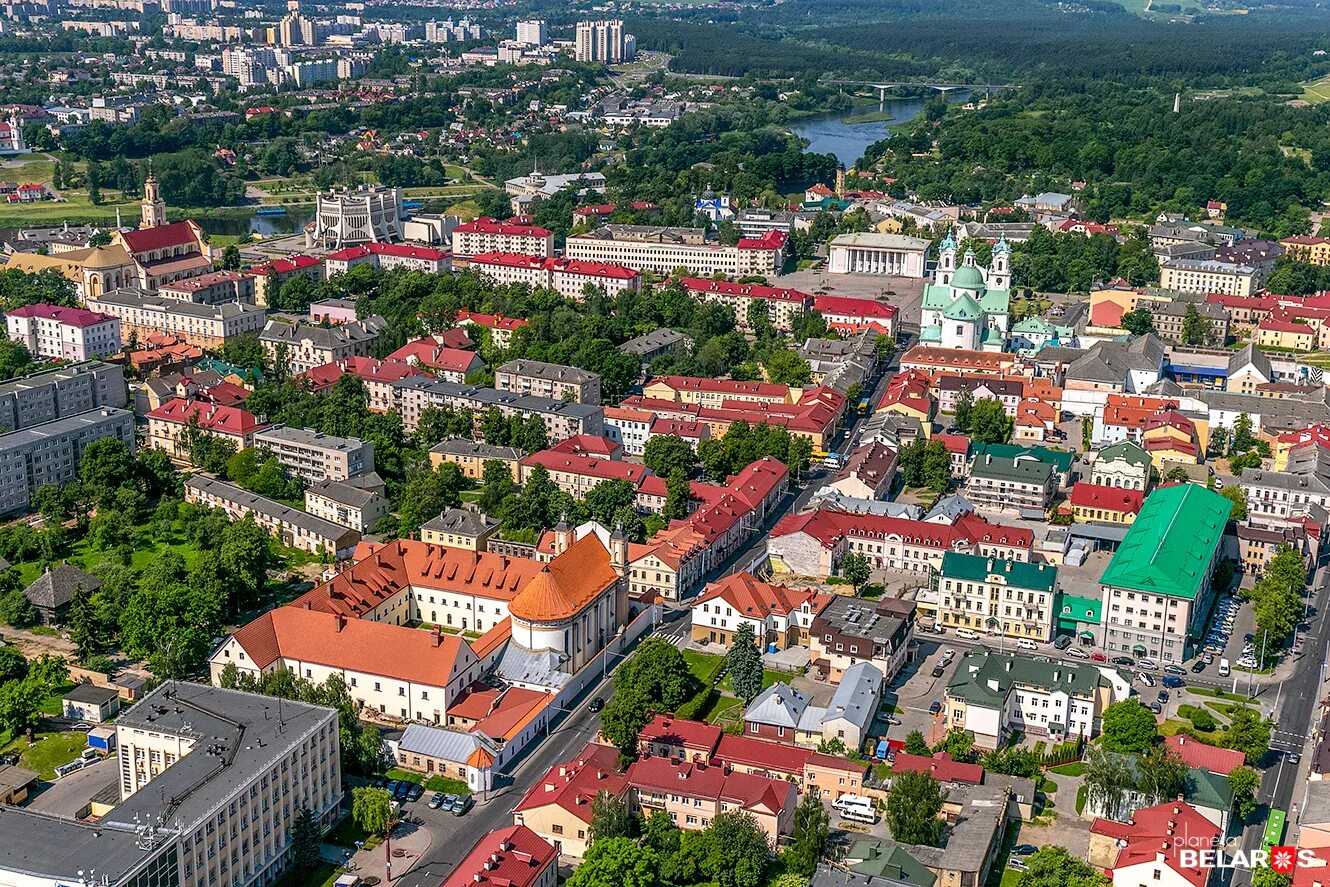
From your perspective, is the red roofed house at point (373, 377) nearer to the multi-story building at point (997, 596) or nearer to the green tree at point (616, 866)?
the multi-story building at point (997, 596)

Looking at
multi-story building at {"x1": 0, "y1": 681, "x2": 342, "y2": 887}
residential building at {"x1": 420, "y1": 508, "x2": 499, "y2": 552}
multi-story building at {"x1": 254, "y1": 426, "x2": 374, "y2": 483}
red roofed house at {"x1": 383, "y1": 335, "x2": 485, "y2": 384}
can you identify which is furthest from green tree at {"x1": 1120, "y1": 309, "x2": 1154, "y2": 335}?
multi-story building at {"x1": 0, "y1": 681, "x2": 342, "y2": 887}

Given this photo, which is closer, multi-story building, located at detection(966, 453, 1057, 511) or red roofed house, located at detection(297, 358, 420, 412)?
multi-story building, located at detection(966, 453, 1057, 511)

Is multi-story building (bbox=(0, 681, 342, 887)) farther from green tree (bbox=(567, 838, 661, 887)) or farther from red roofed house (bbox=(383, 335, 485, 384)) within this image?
red roofed house (bbox=(383, 335, 485, 384))

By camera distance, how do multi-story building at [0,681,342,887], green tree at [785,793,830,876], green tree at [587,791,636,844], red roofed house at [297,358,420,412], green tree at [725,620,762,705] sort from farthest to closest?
red roofed house at [297,358,420,412]
green tree at [725,620,762,705]
green tree at [587,791,636,844]
green tree at [785,793,830,876]
multi-story building at [0,681,342,887]

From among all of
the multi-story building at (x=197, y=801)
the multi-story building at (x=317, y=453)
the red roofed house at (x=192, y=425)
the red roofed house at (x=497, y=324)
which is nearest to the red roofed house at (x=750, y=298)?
the red roofed house at (x=497, y=324)

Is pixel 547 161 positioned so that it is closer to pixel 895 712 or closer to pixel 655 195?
pixel 655 195

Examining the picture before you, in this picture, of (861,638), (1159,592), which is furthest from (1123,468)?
(861,638)
